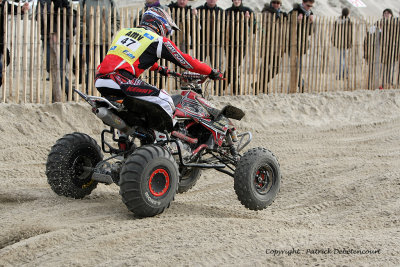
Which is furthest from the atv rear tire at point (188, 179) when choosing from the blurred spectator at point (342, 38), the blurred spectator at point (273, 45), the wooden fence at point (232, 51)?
the blurred spectator at point (342, 38)

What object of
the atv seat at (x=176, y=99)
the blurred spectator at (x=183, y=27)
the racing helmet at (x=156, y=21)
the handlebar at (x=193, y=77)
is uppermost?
the blurred spectator at (x=183, y=27)

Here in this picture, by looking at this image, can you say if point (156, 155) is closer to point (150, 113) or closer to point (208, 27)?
point (150, 113)

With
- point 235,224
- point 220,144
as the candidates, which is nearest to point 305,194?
point 220,144

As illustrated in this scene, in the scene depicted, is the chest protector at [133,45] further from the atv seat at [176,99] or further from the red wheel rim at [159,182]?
the red wheel rim at [159,182]

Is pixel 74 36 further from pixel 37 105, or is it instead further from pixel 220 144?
pixel 220 144

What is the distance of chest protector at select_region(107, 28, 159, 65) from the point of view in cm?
597

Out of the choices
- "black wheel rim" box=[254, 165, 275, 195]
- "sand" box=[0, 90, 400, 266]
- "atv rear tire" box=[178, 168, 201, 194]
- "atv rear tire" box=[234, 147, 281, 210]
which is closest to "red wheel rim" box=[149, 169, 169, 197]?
"sand" box=[0, 90, 400, 266]

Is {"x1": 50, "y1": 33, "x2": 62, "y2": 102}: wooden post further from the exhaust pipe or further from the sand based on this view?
the exhaust pipe

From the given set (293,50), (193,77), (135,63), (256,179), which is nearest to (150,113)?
(135,63)

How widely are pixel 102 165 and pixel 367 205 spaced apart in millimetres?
3086

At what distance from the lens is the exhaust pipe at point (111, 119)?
568cm

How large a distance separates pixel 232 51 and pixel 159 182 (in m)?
6.16

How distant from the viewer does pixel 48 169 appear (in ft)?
20.7

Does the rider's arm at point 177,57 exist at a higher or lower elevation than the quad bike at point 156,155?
higher
